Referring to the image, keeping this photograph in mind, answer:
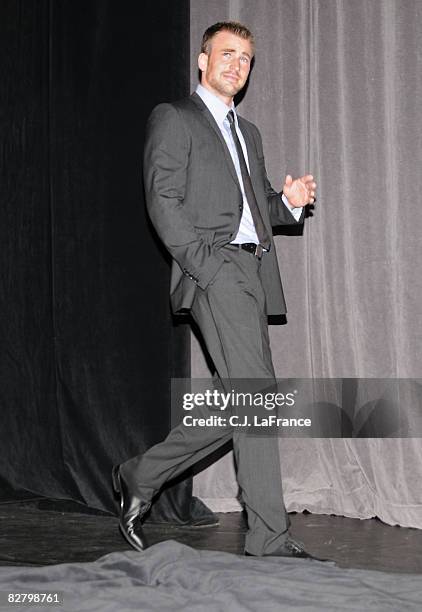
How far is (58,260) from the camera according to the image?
4.28 m

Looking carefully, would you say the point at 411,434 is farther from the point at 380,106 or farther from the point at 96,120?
the point at 96,120

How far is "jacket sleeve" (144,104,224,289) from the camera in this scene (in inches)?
115

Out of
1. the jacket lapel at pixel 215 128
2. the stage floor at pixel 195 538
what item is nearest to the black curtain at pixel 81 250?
the stage floor at pixel 195 538

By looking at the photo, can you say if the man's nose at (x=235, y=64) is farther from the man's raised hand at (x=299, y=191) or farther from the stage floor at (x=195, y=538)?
the stage floor at (x=195, y=538)

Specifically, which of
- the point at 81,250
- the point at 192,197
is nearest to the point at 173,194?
the point at 192,197

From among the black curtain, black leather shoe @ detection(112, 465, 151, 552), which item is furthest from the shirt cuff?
black leather shoe @ detection(112, 465, 151, 552)

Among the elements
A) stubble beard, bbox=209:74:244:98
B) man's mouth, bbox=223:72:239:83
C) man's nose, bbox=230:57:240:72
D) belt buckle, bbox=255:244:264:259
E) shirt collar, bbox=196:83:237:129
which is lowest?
belt buckle, bbox=255:244:264:259

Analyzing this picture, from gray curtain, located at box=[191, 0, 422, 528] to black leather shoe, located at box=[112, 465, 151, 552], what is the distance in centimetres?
87

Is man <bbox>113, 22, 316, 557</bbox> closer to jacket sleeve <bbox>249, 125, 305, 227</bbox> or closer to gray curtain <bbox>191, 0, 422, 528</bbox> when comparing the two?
jacket sleeve <bbox>249, 125, 305, 227</bbox>

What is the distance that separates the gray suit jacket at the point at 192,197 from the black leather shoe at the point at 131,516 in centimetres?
72

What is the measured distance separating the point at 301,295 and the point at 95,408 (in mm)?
1071

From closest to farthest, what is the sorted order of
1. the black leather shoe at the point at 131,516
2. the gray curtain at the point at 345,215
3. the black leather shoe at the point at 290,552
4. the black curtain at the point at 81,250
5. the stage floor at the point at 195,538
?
the black leather shoe at the point at 290,552
the stage floor at the point at 195,538
the black leather shoe at the point at 131,516
the gray curtain at the point at 345,215
the black curtain at the point at 81,250

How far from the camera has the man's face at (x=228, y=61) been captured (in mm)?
3146

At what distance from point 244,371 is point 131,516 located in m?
0.71
